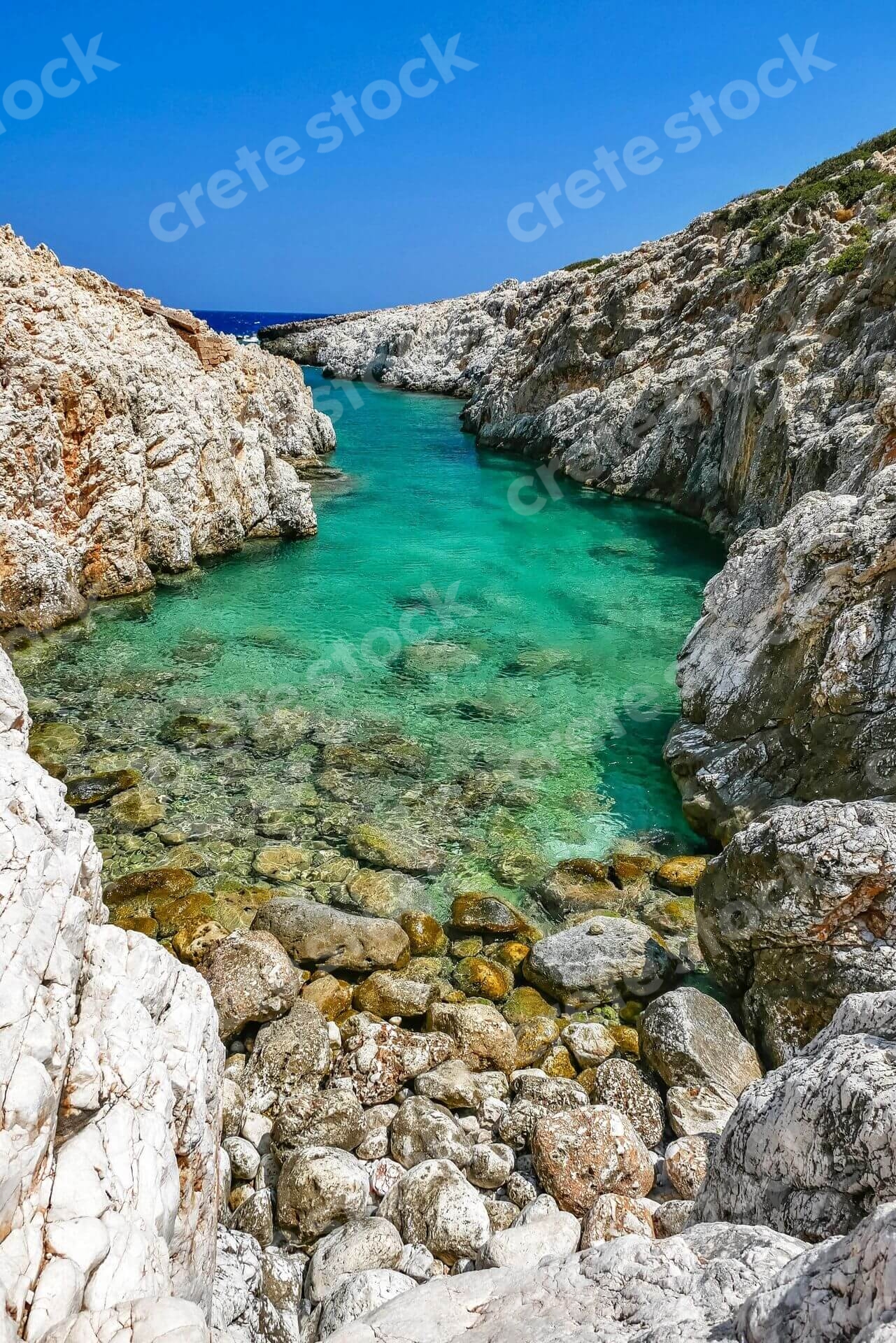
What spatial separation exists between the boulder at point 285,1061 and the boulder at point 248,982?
0.71 feet

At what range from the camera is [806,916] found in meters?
7.75

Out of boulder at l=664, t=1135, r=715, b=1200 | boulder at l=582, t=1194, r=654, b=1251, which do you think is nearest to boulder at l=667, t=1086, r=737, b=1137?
boulder at l=664, t=1135, r=715, b=1200

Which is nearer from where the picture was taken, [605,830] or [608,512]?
[605,830]

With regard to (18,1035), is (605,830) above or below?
below

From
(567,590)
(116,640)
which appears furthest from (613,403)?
(116,640)

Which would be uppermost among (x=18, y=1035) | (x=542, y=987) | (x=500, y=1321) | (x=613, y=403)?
(x=613, y=403)

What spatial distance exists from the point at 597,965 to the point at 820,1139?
527 cm

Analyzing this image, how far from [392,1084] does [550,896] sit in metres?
3.91

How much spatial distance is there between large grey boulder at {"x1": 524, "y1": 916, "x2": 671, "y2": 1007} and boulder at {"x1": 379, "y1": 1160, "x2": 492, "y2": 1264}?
3.08m

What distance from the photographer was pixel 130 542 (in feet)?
73.1

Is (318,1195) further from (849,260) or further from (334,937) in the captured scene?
(849,260)

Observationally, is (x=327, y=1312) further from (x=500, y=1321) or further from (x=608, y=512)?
(x=608, y=512)

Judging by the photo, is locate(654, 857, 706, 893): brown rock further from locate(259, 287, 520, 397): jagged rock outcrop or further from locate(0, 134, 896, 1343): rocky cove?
locate(259, 287, 520, 397): jagged rock outcrop

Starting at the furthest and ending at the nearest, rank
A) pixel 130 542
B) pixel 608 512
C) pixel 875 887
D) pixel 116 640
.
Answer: pixel 608 512
pixel 130 542
pixel 116 640
pixel 875 887
